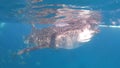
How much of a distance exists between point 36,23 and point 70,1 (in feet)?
44.0

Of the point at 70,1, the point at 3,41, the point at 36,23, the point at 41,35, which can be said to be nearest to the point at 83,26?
the point at 70,1

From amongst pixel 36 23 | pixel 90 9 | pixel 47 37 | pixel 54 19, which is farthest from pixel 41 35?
pixel 36 23

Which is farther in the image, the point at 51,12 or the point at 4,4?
the point at 51,12

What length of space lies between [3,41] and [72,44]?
269 feet

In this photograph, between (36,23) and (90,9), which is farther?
(36,23)

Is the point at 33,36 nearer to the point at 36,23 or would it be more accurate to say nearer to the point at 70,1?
the point at 70,1

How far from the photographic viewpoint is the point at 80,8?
2103cm

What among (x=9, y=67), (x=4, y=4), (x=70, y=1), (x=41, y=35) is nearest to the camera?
(x=70, y=1)

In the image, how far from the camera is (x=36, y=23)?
31375 millimetres

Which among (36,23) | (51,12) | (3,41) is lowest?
(3,41)

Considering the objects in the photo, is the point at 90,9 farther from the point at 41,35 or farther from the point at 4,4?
the point at 4,4

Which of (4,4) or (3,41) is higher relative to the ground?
(4,4)

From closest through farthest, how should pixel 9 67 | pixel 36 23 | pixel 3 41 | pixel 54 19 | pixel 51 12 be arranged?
pixel 51 12, pixel 54 19, pixel 36 23, pixel 9 67, pixel 3 41

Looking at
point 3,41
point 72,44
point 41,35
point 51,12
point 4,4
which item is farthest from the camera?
point 3,41
